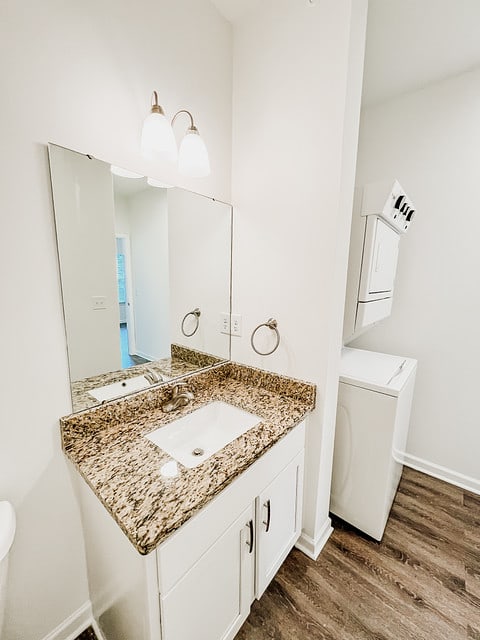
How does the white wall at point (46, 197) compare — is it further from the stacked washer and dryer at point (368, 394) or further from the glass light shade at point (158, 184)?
the stacked washer and dryer at point (368, 394)

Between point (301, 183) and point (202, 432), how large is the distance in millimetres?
1256

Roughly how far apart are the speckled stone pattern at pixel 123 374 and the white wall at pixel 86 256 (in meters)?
0.03

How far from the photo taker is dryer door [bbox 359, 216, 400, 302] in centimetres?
136

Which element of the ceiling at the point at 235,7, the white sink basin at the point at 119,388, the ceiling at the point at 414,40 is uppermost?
the ceiling at the point at 414,40

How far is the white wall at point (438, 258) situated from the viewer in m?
1.75

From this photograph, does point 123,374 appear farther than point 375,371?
No

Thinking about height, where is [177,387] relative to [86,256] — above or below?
below

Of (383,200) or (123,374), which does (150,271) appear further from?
(383,200)

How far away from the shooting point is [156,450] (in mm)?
958

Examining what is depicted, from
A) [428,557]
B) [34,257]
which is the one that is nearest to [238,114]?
[34,257]

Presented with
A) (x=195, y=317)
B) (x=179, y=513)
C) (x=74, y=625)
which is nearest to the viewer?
(x=179, y=513)

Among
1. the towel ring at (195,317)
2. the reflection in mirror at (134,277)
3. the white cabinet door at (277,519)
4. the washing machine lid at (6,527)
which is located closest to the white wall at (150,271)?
the reflection in mirror at (134,277)

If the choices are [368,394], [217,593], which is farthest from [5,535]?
[368,394]

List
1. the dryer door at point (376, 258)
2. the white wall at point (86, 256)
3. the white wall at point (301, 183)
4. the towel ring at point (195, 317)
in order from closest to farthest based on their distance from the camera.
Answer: the white wall at point (86, 256), the white wall at point (301, 183), the dryer door at point (376, 258), the towel ring at point (195, 317)
